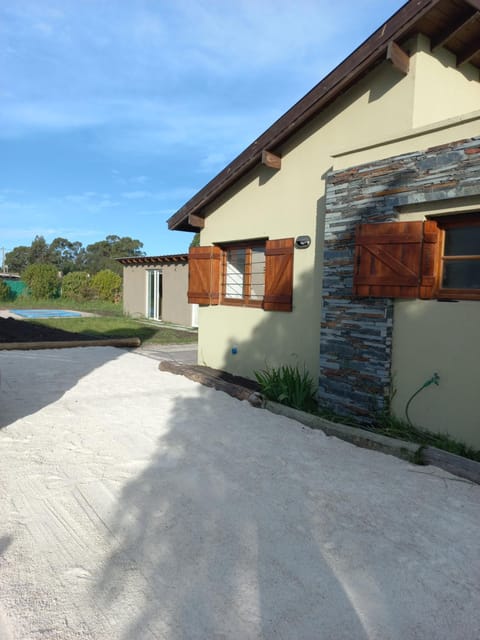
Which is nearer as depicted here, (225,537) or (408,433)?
(225,537)

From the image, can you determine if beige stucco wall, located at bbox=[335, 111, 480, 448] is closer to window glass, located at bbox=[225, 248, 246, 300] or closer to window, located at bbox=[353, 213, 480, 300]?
window, located at bbox=[353, 213, 480, 300]

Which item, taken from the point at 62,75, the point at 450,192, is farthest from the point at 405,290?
the point at 62,75

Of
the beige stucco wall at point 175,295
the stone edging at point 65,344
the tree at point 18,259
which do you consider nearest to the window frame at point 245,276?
the stone edging at point 65,344

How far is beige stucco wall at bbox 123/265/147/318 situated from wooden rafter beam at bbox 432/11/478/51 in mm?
15267

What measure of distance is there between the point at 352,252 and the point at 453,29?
2.62 meters

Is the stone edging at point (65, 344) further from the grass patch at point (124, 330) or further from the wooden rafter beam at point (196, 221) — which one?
the wooden rafter beam at point (196, 221)

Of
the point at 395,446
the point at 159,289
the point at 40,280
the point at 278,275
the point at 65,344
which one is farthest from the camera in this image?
the point at 40,280

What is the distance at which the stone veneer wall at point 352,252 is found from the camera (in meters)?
4.19

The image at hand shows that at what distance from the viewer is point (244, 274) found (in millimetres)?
7793

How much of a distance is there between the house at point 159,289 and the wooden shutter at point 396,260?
10954mm

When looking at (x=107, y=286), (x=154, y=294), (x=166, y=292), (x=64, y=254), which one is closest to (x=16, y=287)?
(x=107, y=286)

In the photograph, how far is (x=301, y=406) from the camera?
5.64 m

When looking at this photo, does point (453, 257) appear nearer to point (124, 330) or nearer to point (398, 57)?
point (398, 57)

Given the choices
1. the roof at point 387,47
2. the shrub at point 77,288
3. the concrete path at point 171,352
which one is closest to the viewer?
the roof at point 387,47
